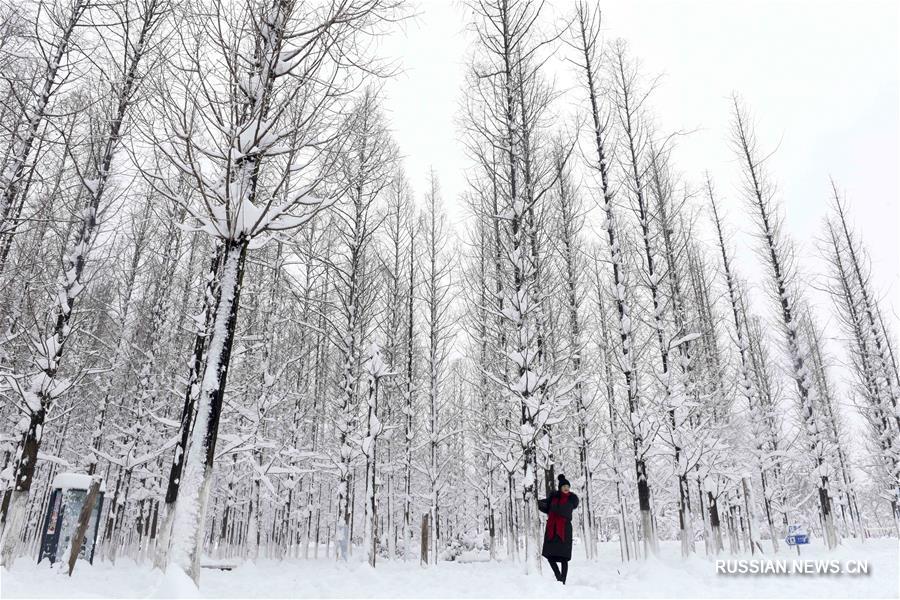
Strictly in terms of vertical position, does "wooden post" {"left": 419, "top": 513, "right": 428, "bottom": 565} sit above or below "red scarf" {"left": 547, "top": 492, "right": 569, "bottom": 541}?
below

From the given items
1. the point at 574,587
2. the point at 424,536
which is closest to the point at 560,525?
the point at 574,587

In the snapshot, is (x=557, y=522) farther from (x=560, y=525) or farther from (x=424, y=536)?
(x=424, y=536)

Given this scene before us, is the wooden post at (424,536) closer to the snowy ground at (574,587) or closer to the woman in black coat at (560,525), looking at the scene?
the snowy ground at (574,587)

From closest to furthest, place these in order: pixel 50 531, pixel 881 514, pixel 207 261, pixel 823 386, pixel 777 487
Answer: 1. pixel 50 531
2. pixel 207 261
3. pixel 777 487
4. pixel 823 386
5. pixel 881 514

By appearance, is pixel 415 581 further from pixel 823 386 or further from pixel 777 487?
pixel 823 386

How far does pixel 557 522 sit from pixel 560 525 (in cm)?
5

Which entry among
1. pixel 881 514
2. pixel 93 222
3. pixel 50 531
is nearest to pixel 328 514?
pixel 50 531

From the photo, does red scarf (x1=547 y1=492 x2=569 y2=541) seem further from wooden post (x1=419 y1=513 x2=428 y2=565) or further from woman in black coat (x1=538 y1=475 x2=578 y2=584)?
wooden post (x1=419 y1=513 x2=428 y2=565)

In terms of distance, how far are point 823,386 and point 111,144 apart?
97.9 ft

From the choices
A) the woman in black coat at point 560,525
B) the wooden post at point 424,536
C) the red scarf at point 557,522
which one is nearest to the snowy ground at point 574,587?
the woman in black coat at point 560,525

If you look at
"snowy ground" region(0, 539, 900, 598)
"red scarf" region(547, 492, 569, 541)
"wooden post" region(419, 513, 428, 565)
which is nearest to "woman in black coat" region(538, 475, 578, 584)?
"red scarf" region(547, 492, 569, 541)

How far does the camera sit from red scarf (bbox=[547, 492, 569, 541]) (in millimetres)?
6211

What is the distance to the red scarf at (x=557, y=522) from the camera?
6.21 metres

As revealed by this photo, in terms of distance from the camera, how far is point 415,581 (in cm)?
794
